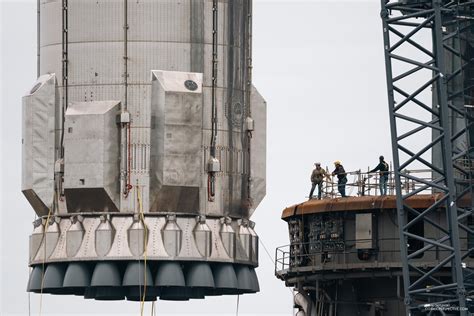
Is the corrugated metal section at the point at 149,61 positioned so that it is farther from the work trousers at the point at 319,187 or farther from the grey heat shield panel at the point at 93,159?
the work trousers at the point at 319,187

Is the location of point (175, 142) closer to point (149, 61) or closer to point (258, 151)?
point (149, 61)

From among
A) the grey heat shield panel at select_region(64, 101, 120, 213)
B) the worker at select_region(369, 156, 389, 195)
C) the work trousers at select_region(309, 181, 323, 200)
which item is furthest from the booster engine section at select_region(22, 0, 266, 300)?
the work trousers at select_region(309, 181, 323, 200)

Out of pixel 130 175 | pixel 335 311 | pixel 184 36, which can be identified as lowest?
pixel 335 311

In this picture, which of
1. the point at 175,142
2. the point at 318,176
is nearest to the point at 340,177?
the point at 318,176

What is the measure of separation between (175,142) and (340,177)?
15.3 meters

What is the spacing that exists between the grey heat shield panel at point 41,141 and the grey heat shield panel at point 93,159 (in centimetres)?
139

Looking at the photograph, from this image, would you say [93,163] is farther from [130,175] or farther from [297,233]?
[297,233]

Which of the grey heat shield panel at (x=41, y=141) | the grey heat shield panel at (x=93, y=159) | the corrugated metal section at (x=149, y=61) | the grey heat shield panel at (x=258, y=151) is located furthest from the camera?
the grey heat shield panel at (x=258, y=151)

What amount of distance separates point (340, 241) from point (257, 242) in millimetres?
8306

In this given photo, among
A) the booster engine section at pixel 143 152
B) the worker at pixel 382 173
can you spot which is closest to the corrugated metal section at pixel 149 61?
the booster engine section at pixel 143 152

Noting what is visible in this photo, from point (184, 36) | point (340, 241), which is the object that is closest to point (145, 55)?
point (184, 36)

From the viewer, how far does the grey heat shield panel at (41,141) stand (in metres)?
97.6

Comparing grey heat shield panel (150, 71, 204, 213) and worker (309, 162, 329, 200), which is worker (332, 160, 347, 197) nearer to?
worker (309, 162, 329, 200)

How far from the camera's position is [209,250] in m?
96.8
